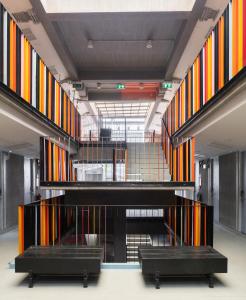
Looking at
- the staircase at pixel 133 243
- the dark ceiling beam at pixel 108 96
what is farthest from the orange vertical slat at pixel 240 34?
the dark ceiling beam at pixel 108 96

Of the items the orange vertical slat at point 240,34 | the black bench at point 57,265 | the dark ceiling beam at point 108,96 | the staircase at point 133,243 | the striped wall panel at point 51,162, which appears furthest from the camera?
the dark ceiling beam at point 108,96

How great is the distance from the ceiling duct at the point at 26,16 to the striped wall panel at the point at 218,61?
13.2 ft

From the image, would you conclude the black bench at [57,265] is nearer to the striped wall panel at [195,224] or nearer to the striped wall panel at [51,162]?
the striped wall panel at [51,162]

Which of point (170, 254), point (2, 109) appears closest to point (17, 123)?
point (2, 109)

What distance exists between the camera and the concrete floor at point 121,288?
4180 millimetres

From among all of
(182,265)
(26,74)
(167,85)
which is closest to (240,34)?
(182,265)

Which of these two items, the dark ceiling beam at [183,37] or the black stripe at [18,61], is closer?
the black stripe at [18,61]

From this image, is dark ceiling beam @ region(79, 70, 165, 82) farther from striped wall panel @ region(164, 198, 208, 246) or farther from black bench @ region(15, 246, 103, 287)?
black bench @ region(15, 246, 103, 287)

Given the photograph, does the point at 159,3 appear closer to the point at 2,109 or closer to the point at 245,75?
the point at 245,75

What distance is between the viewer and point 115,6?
7.15 metres

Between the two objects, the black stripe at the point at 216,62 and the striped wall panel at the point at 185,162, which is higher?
the black stripe at the point at 216,62

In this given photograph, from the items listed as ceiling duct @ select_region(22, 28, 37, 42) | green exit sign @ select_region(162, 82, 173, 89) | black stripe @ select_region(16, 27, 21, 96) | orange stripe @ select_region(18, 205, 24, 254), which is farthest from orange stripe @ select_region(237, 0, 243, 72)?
green exit sign @ select_region(162, 82, 173, 89)

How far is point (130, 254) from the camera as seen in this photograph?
9.77 m

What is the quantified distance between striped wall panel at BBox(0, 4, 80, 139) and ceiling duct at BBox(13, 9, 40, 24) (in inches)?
45.8
